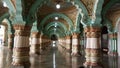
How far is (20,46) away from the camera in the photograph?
934 cm

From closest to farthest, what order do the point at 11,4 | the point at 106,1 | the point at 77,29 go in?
the point at 11,4, the point at 106,1, the point at 77,29

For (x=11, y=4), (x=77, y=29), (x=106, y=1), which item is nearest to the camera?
(x=11, y=4)

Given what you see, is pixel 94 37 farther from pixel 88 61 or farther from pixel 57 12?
pixel 57 12

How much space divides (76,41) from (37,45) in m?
3.59

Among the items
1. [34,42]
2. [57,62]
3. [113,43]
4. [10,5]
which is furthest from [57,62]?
[113,43]

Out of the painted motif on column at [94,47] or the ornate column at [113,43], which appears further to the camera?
the ornate column at [113,43]

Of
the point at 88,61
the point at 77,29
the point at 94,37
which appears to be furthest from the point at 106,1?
the point at 77,29

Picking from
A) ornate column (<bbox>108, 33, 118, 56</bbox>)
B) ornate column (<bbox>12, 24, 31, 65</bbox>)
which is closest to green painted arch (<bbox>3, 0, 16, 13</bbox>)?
ornate column (<bbox>12, 24, 31, 65</bbox>)

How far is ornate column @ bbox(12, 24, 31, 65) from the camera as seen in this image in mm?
9262

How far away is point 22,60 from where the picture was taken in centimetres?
943

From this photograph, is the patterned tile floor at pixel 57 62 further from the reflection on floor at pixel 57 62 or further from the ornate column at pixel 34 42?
the ornate column at pixel 34 42

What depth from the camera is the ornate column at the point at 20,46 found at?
30.4 feet

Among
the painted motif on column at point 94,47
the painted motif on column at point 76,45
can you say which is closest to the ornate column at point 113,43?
the painted motif on column at point 76,45

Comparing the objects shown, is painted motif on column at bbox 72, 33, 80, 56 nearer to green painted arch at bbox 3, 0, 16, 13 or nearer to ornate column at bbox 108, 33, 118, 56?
ornate column at bbox 108, 33, 118, 56
